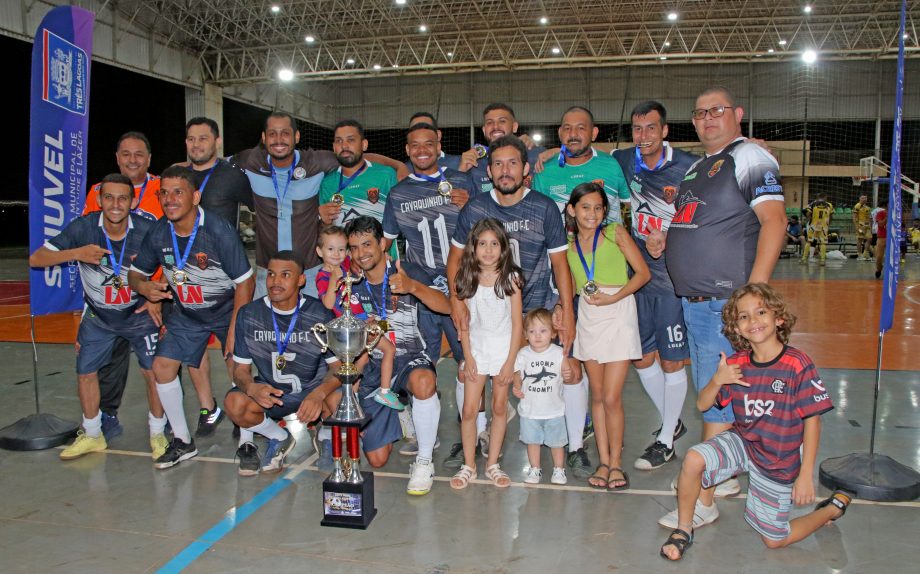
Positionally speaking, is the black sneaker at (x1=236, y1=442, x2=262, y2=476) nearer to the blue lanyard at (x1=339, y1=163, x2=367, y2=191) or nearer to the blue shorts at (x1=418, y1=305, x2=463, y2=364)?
the blue shorts at (x1=418, y1=305, x2=463, y2=364)

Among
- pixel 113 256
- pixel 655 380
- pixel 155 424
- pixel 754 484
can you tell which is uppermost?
pixel 113 256

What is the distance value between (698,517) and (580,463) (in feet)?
2.83

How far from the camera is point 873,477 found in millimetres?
3654

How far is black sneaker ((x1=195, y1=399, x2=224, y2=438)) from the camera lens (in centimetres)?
489

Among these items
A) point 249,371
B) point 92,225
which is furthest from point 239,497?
point 92,225

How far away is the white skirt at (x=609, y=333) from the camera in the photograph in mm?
3883

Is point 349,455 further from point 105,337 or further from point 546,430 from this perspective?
point 105,337

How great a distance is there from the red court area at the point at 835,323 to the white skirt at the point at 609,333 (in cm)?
352

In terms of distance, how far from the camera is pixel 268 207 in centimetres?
505

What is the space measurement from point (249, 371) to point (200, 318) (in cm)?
67

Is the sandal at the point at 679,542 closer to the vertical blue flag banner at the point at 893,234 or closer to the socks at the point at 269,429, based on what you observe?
the vertical blue flag banner at the point at 893,234

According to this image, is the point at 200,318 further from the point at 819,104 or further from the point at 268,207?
the point at 819,104

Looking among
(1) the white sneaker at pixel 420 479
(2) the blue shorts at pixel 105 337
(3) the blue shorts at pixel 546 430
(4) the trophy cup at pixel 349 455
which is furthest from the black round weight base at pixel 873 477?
(2) the blue shorts at pixel 105 337

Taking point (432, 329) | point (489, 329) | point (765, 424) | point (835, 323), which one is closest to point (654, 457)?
point (765, 424)
